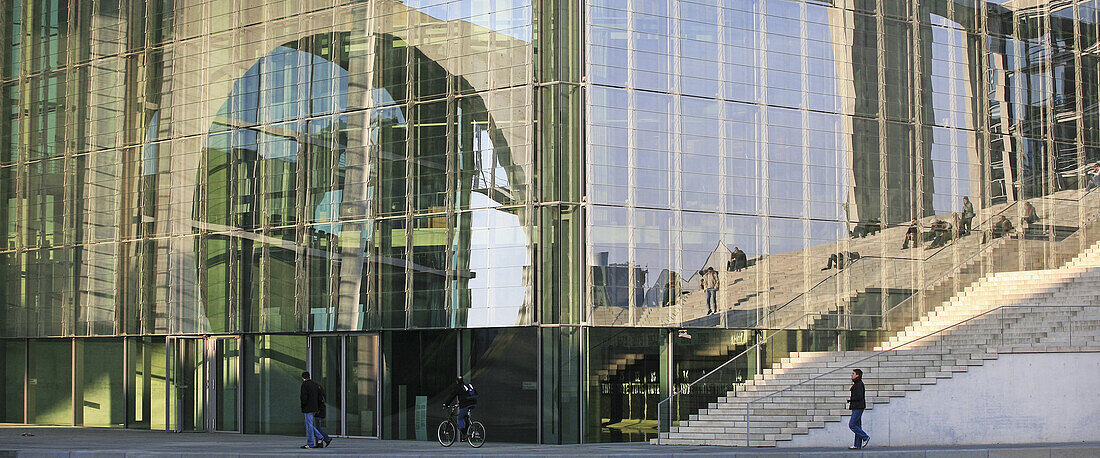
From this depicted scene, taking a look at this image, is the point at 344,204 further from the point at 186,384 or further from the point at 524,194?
the point at 186,384

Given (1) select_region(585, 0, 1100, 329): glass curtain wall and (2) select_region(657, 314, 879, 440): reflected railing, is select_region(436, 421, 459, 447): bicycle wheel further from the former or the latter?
(2) select_region(657, 314, 879, 440): reflected railing

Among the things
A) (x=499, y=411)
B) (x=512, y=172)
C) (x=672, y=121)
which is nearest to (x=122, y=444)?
(x=499, y=411)

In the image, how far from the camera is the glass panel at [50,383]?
36.2m

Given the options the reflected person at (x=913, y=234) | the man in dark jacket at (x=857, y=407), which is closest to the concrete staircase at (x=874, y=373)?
the man in dark jacket at (x=857, y=407)

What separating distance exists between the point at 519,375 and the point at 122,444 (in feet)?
27.8

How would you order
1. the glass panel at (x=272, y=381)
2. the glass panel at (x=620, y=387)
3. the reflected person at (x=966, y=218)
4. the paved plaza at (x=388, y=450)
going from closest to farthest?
1. the paved plaza at (x=388, y=450)
2. the glass panel at (x=620, y=387)
3. the glass panel at (x=272, y=381)
4. the reflected person at (x=966, y=218)

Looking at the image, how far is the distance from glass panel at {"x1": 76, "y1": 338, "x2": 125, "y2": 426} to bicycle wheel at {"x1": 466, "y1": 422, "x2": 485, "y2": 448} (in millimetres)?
13302

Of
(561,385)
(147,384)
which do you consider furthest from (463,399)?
(147,384)

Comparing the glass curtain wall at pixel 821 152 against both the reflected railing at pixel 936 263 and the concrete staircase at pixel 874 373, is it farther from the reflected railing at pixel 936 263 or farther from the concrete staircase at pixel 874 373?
the concrete staircase at pixel 874 373

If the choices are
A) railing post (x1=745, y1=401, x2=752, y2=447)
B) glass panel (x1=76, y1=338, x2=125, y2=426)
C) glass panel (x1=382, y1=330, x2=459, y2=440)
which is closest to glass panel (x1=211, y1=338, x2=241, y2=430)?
glass panel (x1=76, y1=338, x2=125, y2=426)

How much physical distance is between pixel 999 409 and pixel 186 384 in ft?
65.6

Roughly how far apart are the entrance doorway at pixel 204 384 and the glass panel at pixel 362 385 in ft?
12.2

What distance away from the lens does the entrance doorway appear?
31797mm

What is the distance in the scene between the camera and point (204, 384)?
32.3 metres
